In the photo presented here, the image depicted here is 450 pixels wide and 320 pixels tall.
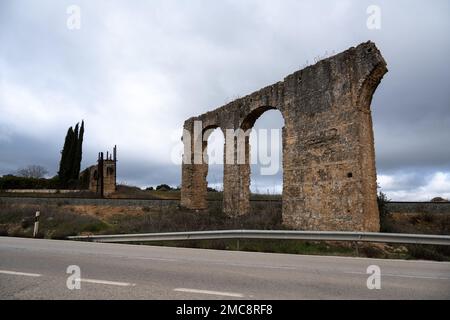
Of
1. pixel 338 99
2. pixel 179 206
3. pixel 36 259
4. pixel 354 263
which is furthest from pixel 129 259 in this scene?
pixel 179 206

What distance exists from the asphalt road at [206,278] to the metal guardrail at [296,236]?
148 cm

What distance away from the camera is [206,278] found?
5645 millimetres

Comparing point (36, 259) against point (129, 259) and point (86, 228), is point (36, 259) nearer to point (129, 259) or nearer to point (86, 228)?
point (129, 259)

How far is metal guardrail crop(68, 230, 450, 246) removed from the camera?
9.16 m

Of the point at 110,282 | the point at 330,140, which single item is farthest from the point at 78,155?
the point at 110,282

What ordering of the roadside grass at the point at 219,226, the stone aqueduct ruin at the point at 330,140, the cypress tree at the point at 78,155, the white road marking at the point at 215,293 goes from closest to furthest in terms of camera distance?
the white road marking at the point at 215,293 → the roadside grass at the point at 219,226 → the stone aqueduct ruin at the point at 330,140 → the cypress tree at the point at 78,155

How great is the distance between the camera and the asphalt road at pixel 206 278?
4.65 metres

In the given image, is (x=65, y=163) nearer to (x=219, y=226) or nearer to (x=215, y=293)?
(x=219, y=226)

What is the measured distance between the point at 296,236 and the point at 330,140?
4937mm

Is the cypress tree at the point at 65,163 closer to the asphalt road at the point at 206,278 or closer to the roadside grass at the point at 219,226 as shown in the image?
A: the roadside grass at the point at 219,226

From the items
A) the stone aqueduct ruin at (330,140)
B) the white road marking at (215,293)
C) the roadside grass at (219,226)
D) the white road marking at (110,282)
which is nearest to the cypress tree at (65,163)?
the roadside grass at (219,226)

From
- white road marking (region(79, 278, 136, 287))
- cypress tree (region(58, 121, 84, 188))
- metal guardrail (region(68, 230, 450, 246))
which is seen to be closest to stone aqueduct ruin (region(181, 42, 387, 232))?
metal guardrail (region(68, 230, 450, 246))

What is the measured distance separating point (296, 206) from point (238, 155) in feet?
16.1

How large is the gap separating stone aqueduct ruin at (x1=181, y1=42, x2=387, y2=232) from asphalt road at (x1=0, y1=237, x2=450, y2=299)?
5.32 meters
